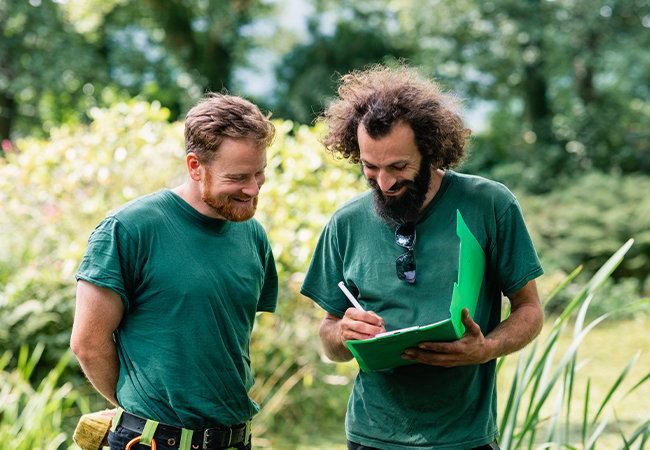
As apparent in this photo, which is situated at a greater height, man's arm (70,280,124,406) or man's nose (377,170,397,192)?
man's nose (377,170,397,192)

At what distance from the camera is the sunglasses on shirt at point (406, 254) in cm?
177

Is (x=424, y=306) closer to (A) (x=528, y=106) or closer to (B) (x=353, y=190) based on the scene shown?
(B) (x=353, y=190)

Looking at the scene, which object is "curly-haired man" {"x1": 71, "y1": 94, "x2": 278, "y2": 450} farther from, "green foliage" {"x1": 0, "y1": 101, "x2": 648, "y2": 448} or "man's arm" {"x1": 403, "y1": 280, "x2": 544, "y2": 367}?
"green foliage" {"x1": 0, "y1": 101, "x2": 648, "y2": 448}

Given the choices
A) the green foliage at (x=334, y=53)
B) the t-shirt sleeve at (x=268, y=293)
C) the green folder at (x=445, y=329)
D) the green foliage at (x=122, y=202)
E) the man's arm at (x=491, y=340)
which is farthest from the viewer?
the green foliage at (x=334, y=53)

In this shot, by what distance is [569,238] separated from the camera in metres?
9.99

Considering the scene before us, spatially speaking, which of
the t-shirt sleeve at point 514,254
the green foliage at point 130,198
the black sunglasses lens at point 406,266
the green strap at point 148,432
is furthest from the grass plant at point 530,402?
the green strap at point 148,432

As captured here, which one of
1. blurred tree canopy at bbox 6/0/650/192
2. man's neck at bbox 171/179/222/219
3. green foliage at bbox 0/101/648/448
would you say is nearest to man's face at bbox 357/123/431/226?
man's neck at bbox 171/179/222/219

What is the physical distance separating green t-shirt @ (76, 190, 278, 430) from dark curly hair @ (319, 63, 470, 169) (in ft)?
1.82

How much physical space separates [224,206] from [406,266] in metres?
0.60

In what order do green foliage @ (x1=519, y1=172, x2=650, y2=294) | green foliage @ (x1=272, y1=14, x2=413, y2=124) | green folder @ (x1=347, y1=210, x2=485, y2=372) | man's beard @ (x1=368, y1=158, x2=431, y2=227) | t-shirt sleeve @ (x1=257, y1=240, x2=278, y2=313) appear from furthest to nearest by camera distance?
green foliage @ (x1=272, y1=14, x2=413, y2=124), green foliage @ (x1=519, y1=172, x2=650, y2=294), t-shirt sleeve @ (x1=257, y1=240, x2=278, y2=313), man's beard @ (x1=368, y1=158, x2=431, y2=227), green folder @ (x1=347, y1=210, x2=485, y2=372)

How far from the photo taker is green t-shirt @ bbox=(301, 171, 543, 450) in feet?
5.67

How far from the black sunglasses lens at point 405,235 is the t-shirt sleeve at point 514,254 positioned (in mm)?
258

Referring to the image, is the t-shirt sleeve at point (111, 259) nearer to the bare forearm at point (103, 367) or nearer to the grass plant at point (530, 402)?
the bare forearm at point (103, 367)

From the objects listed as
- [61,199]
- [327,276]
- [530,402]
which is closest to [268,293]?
[327,276]
